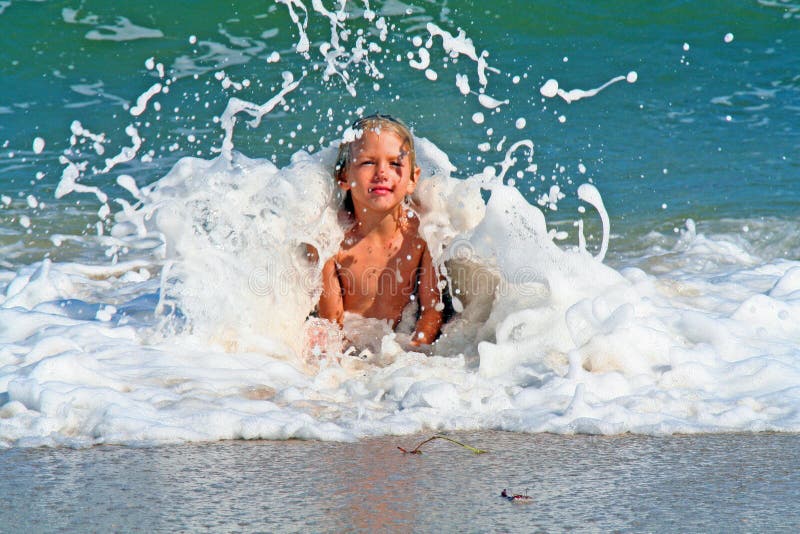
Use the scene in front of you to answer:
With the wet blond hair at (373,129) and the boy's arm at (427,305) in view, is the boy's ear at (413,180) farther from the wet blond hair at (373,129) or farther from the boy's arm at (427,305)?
A: the boy's arm at (427,305)

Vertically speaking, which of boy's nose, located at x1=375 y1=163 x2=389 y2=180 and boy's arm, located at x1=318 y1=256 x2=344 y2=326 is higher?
boy's nose, located at x1=375 y1=163 x2=389 y2=180

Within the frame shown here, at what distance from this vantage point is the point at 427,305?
4.41 meters

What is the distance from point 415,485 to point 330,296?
2.18 metres

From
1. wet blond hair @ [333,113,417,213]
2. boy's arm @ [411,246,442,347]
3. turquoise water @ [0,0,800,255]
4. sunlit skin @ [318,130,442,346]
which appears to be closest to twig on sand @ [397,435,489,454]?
boy's arm @ [411,246,442,347]

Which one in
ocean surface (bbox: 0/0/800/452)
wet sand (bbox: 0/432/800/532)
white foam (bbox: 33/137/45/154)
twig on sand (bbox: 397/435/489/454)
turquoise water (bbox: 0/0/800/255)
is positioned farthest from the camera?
turquoise water (bbox: 0/0/800/255)

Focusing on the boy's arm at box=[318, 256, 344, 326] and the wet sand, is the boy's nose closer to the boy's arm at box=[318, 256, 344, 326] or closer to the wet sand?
the boy's arm at box=[318, 256, 344, 326]

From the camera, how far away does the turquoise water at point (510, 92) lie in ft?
26.3

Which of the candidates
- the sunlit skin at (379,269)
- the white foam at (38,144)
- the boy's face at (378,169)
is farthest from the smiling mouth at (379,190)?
the white foam at (38,144)

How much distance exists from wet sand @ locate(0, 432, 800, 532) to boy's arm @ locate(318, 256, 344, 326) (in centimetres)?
166

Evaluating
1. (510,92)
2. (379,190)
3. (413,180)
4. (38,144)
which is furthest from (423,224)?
(510,92)

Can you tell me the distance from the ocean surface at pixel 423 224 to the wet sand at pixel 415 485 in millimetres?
157

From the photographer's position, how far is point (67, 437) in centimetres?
272

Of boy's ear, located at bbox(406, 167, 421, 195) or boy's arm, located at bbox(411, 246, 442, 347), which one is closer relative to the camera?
boy's arm, located at bbox(411, 246, 442, 347)

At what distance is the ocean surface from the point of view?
316cm
